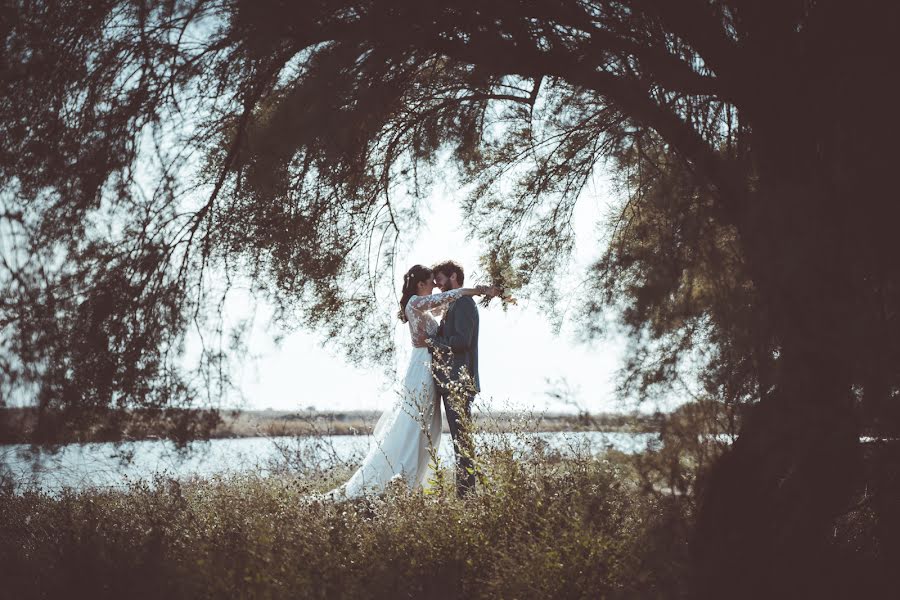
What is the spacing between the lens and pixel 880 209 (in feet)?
7.75

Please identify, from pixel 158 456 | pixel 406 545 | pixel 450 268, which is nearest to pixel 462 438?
pixel 406 545

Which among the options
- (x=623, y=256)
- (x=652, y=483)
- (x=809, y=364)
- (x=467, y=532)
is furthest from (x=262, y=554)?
(x=809, y=364)

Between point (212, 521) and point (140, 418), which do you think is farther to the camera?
point (212, 521)

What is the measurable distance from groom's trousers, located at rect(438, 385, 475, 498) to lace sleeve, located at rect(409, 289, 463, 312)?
24.5 inches

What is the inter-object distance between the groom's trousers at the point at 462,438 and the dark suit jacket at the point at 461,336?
24cm

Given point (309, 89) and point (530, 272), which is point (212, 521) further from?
point (530, 272)

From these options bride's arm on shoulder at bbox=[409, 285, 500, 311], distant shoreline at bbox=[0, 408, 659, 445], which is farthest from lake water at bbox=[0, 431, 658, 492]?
bride's arm on shoulder at bbox=[409, 285, 500, 311]

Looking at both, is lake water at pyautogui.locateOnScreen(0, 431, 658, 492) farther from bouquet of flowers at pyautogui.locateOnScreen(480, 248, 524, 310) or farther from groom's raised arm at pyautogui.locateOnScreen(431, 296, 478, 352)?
bouquet of flowers at pyautogui.locateOnScreen(480, 248, 524, 310)

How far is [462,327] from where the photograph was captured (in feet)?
16.0

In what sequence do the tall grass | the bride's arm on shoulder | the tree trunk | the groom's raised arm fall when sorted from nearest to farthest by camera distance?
the tree trunk → the tall grass → the bride's arm on shoulder → the groom's raised arm

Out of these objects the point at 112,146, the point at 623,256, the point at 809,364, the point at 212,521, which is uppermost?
the point at 112,146

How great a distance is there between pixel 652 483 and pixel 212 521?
2.22 metres

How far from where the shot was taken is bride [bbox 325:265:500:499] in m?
4.82

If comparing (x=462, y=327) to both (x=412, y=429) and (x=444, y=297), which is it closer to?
(x=444, y=297)
